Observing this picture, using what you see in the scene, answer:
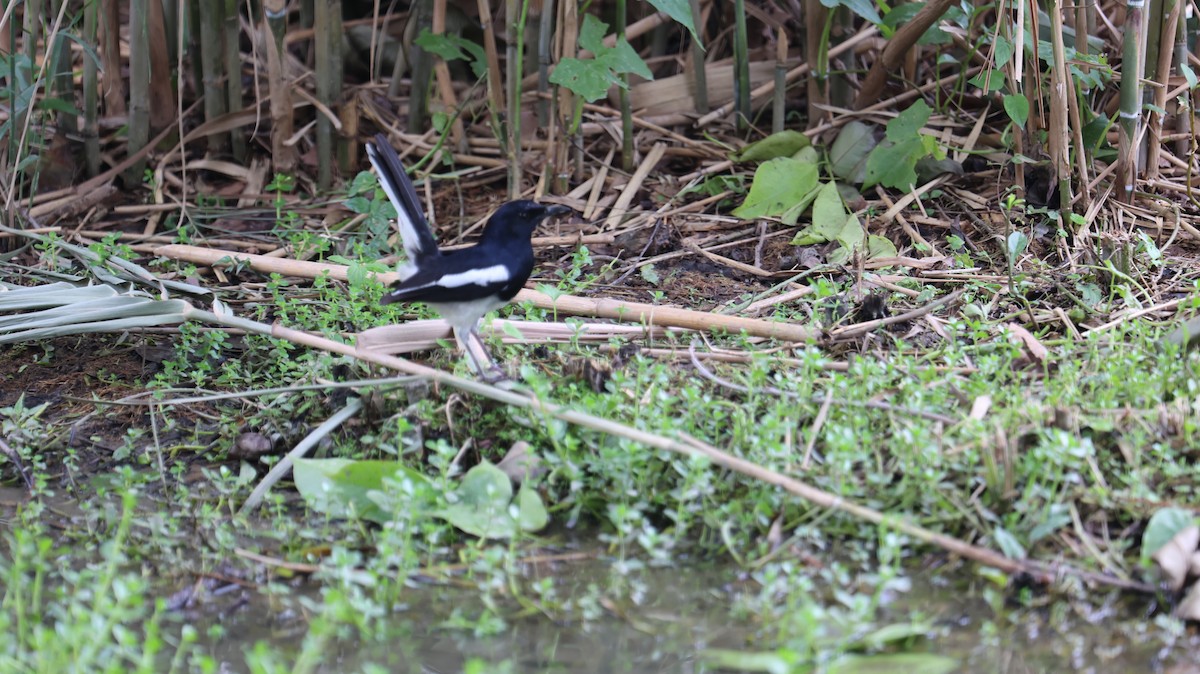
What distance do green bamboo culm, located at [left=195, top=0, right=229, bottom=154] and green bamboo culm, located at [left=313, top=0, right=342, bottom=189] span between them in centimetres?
45

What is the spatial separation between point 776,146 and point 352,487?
2.86 metres

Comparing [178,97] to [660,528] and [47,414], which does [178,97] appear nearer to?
[47,414]

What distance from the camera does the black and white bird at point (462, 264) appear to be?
11.5 feet

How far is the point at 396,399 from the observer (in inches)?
139

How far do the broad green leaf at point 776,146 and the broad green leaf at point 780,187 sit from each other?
0.65ft

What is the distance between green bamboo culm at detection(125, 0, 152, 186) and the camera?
511cm

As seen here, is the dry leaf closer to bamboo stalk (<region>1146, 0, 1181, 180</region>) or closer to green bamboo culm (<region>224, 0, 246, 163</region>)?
bamboo stalk (<region>1146, 0, 1181, 180</region>)

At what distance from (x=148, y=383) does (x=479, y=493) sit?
1.58 meters

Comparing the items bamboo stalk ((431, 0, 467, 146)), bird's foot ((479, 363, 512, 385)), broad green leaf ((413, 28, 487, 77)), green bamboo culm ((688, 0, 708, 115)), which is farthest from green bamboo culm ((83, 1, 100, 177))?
green bamboo culm ((688, 0, 708, 115))

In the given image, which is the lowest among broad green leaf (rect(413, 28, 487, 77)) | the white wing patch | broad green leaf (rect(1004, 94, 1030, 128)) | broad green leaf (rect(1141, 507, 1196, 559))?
broad green leaf (rect(1141, 507, 1196, 559))

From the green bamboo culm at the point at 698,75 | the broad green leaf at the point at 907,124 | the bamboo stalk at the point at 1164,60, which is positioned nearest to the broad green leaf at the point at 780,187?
the broad green leaf at the point at 907,124

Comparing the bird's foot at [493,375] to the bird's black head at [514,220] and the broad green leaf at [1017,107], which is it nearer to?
the bird's black head at [514,220]

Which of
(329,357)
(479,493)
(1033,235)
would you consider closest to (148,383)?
(329,357)

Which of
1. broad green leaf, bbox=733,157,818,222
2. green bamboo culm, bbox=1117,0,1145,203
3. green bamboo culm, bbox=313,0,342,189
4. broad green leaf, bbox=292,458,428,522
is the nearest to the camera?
broad green leaf, bbox=292,458,428,522
